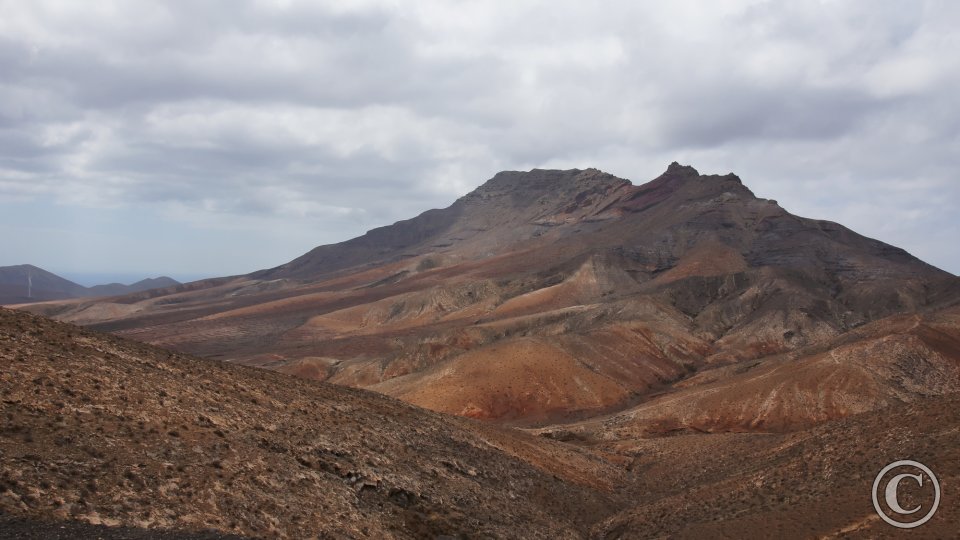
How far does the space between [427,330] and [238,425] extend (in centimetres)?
9572

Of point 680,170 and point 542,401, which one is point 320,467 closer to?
point 542,401

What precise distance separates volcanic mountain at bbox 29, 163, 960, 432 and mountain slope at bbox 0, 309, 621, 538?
3034 cm

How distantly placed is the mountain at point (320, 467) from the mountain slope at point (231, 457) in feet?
0.21

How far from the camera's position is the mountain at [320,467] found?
1620cm

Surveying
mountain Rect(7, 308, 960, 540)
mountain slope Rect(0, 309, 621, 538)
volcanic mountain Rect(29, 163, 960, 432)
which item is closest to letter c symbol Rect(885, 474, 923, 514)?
mountain Rect(7, 308, 960, 540)

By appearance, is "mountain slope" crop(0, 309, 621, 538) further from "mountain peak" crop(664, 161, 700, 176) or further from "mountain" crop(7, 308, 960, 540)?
"mountain peak" crop(664, 161, 700, 176)

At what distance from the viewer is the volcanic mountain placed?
61.2m

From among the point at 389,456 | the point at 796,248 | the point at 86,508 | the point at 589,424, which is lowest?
the point at 589,424

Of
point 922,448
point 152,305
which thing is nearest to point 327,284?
point 152,305

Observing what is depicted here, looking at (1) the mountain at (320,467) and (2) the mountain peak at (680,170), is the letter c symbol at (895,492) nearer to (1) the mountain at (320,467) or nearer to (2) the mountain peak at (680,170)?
(1) the mountain at (320,467)

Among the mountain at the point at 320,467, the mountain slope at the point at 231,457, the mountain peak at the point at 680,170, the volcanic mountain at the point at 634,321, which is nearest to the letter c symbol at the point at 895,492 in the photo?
the mountain at the point at 320,467

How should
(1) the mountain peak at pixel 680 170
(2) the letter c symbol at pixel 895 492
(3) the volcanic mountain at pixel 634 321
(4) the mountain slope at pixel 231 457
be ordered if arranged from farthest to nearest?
(1) the mountain peak at pixel 680 170 < (3) the volcanic mountain at pixel 634 321 < (2) the letter c symbol at pixel 895 492 < (4) the mountain slope at pixel 231 457

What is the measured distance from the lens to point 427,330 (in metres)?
118

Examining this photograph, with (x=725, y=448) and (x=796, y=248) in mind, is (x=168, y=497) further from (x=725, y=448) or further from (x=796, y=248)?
(x=796, y=248)
